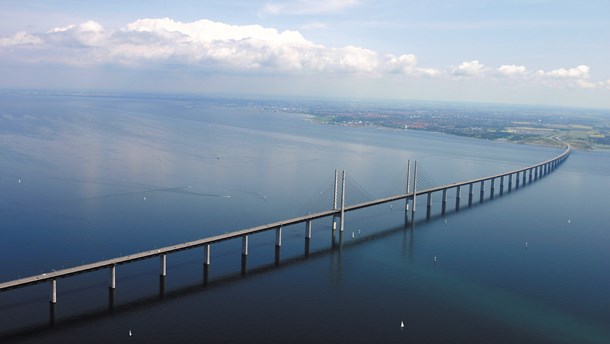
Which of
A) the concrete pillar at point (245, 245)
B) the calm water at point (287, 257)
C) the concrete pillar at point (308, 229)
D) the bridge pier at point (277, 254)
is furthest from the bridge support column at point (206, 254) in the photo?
the concrete pillar at point (308, 229)

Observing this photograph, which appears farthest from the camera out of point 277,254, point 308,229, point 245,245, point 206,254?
point 308,229

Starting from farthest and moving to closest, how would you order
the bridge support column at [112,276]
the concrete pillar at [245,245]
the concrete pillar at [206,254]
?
the concrete pillar at [245,245]
the concrete pillar at [206,254]
the bridge support column at [112,276]

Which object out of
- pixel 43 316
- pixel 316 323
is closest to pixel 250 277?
pixel 316 323

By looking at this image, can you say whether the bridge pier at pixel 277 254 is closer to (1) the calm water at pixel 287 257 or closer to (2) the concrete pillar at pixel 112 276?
(1) the calm water at pixel 287 257

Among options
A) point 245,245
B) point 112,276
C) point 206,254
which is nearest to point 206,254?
Answer: point 206,254

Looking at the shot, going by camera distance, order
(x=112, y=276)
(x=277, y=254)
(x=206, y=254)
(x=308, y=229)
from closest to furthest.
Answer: (x=112, y=276)
(x=206, y=254)
(x=277, y=254)
(x=308, y=229)

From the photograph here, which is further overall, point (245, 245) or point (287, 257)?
point (287, 257)

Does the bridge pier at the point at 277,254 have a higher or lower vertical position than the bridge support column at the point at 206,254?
lower

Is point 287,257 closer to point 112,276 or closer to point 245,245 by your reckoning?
point 245,245
